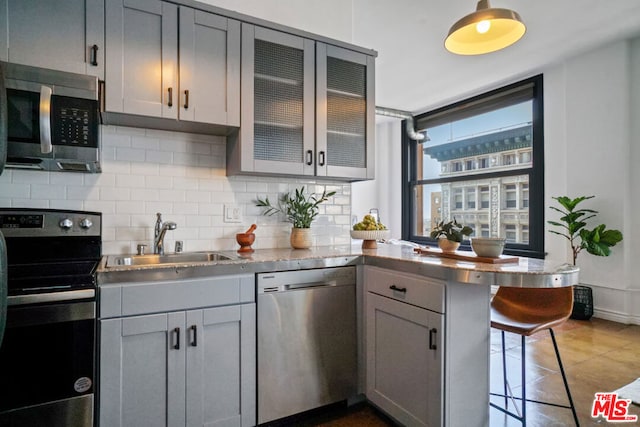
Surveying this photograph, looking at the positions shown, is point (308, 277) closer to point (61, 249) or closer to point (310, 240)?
point (310, 240)

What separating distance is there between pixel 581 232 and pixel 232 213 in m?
3.66

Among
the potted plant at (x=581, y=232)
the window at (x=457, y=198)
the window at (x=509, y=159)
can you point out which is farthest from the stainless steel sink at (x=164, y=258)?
the window at (x=457, y=198)

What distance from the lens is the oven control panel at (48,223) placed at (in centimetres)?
173

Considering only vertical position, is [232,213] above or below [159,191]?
below

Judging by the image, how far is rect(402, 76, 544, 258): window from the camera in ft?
15.2

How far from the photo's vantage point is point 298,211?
2.67 metres

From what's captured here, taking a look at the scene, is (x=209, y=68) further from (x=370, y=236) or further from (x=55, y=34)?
(x=370, y=236)

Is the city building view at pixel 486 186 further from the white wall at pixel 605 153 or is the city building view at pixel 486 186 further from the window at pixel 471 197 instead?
the white wall at pixel 605 153

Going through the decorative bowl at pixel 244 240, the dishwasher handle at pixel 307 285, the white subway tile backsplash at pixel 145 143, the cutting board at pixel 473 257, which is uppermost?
the white subway tile backsplash at pixel 145 143

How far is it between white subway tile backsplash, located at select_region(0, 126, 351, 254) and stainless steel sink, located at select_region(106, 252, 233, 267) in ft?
0.30

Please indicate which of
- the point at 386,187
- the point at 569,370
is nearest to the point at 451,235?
the point at 569,370

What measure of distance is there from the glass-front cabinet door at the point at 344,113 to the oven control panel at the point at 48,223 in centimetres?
143

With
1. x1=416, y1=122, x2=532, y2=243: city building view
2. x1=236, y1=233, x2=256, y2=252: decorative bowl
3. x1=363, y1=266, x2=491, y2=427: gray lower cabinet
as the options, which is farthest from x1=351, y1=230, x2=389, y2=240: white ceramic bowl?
x1=416, y1=122, x2=532, y2=243: city building view

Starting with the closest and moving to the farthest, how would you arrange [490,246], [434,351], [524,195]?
1. [434,351]
2. [490,246]
3. [524,195]
